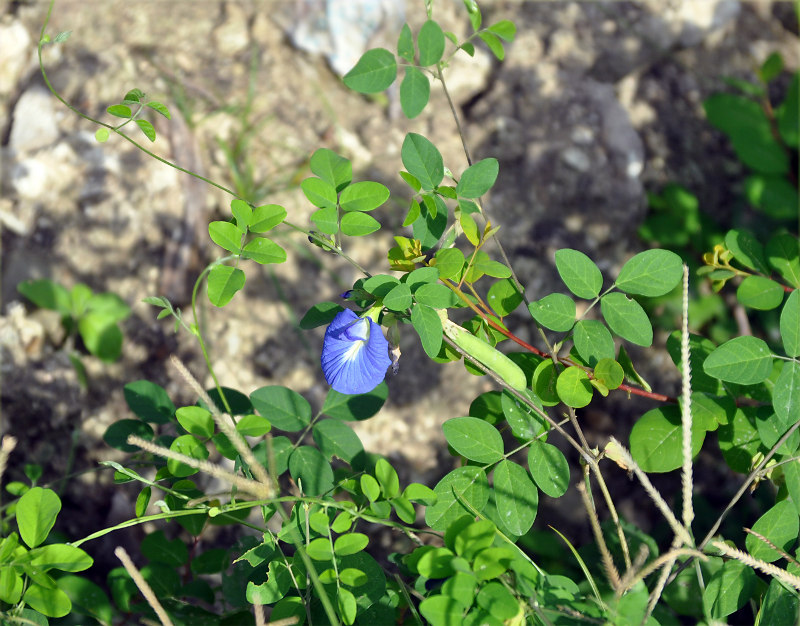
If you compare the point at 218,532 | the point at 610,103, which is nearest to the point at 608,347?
the point at 218,532

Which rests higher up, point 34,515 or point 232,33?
point 232,33

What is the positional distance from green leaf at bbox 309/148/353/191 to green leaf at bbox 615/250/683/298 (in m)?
0.52

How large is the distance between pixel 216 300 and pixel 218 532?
113cm

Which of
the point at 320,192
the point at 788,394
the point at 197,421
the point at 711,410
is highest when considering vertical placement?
the point at 320,192

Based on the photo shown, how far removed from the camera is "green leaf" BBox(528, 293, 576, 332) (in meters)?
1.17

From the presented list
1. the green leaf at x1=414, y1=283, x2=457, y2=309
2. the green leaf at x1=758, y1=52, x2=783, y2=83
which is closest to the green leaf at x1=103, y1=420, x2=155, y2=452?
the green leaf at x1=414, y1=283, x2=457, y2=309

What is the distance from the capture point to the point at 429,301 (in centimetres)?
109

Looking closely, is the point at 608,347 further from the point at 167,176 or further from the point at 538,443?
the point at 167,176

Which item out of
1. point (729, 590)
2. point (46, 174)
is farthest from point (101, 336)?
point (729, 590)

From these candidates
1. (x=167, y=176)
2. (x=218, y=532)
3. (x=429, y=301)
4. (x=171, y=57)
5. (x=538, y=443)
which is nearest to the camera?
(x=429, y=301)

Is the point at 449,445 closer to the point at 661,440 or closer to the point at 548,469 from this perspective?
the point at 548,469

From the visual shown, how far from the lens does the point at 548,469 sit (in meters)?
1.17

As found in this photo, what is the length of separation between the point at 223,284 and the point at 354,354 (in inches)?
9.8

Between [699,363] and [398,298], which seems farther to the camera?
[699,363]
